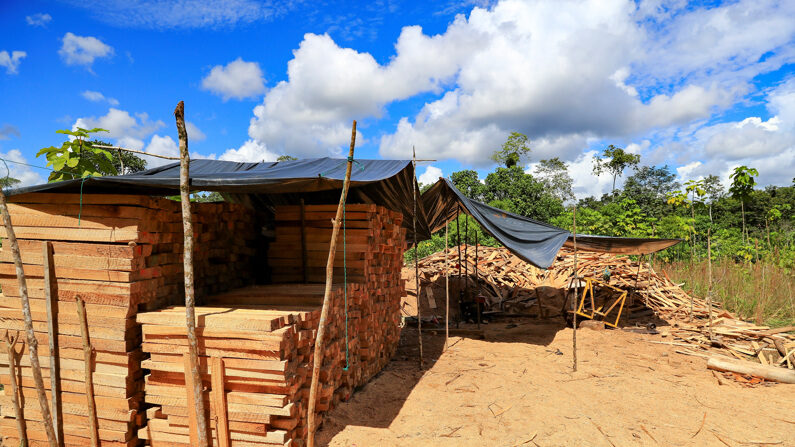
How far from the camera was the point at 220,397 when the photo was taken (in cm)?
404

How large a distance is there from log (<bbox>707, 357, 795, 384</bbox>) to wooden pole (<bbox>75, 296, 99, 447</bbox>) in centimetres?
918

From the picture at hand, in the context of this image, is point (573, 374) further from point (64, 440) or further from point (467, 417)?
point (64, 440)

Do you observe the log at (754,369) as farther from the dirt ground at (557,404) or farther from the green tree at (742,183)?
the green tree at (742,183)

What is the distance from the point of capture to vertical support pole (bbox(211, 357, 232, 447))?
403cm

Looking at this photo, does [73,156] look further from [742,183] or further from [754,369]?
[742,183]

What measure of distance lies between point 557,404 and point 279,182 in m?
4.75

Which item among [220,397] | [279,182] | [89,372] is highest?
[279,182]

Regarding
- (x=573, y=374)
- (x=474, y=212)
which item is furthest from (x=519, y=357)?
(x=474, y=212)

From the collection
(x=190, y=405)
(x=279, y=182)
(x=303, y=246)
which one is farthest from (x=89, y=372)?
(x=303, y=246)

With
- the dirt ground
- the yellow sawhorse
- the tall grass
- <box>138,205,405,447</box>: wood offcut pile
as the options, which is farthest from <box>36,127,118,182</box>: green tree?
the tall grass

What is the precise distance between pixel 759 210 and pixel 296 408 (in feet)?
124

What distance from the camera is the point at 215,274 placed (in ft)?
19.8

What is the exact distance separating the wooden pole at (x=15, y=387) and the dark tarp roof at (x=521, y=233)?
6409 millimetres

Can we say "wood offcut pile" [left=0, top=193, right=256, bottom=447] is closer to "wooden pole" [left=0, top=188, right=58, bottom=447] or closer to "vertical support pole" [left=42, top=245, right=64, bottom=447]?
"vertical support pole" [left=42, top=245, right=64, bottom=447]
